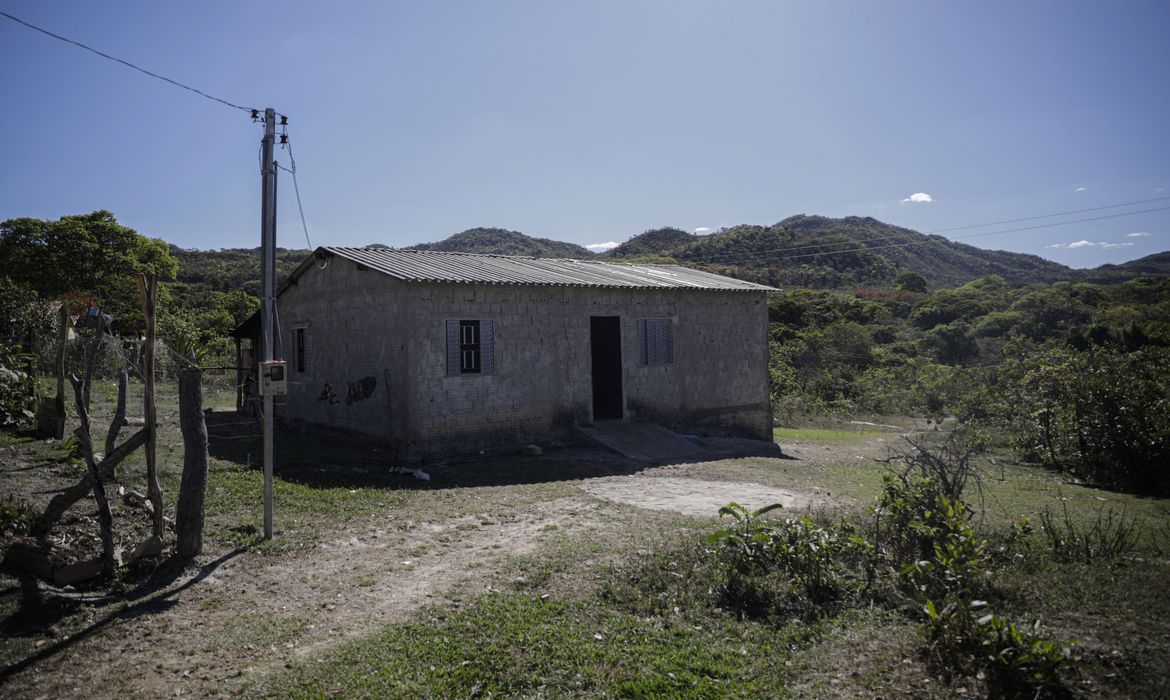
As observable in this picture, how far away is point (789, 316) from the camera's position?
4034 centimetres

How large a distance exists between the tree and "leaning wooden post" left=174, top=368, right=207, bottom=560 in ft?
90.5

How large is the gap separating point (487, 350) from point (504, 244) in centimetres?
6193

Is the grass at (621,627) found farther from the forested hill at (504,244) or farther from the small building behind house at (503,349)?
the forested hill at (504,244)

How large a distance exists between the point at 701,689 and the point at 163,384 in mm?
23905

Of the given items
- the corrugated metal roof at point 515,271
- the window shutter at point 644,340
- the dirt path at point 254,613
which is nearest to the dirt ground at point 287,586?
the dirt path at point 254,613

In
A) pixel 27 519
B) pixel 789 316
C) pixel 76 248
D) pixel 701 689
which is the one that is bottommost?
pixel 701 689

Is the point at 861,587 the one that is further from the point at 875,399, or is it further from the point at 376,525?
the point at 875,399

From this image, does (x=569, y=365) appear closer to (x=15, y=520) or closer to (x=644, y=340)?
(x=644, y=340)

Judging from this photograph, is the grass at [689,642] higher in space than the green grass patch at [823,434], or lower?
higher

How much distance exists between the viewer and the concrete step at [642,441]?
14.1 meters

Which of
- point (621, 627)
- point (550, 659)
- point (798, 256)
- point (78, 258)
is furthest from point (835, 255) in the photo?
point (550, 659)

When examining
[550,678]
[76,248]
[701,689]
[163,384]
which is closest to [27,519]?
[550,678]

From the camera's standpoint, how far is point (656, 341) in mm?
16406

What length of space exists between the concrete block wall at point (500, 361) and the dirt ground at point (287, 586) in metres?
2.24
